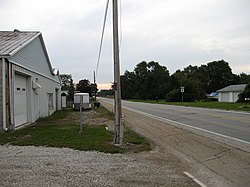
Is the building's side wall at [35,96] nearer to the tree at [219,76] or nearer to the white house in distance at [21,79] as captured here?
the white house in distance at [21,79]

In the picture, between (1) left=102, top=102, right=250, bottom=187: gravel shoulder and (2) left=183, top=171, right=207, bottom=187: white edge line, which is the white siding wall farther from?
(2) left=183, top=171, right=207, bottom=187: white edge line

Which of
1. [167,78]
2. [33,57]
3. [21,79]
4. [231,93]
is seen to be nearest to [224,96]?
[231,93]

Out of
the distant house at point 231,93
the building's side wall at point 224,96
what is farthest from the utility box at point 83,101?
the building's side wall at point 224,96

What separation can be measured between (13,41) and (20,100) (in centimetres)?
372

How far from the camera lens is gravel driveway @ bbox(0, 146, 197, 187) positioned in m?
5.68

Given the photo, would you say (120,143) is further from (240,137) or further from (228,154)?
(240,137)

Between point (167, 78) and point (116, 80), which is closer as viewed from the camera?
point (116, 80)

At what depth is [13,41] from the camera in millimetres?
17422

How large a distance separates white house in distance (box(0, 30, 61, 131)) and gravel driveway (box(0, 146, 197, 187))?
557 centimetres

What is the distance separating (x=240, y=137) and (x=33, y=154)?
308 inches

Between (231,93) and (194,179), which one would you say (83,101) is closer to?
(194,179)

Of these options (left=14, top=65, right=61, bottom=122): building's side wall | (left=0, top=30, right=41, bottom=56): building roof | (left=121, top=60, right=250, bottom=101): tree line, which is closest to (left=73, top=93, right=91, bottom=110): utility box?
(left=14, top=65, right=61, bottom=122): building's side wall

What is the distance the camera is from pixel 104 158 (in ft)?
25.7

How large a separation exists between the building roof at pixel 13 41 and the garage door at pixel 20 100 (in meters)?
1.62
